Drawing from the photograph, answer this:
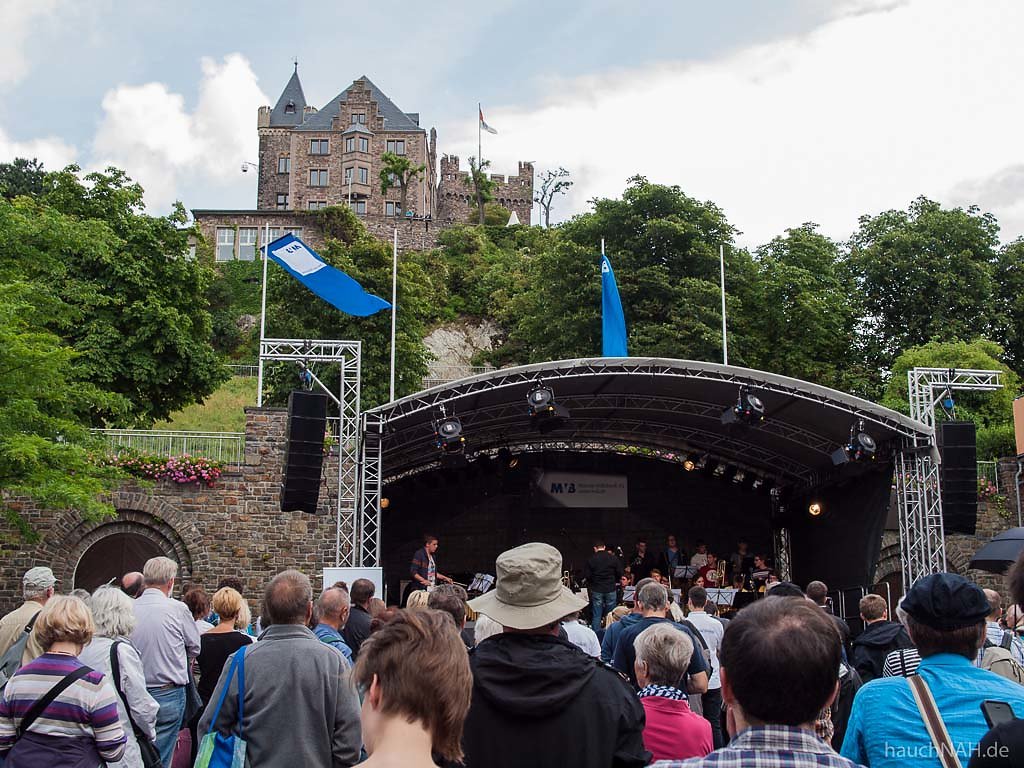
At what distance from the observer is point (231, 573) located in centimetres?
1931

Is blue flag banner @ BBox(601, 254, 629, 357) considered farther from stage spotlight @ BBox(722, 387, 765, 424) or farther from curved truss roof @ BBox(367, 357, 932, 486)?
stage spotlight @ BBox(722, 387, 765, 424)

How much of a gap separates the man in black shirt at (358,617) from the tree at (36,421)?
9631 mm

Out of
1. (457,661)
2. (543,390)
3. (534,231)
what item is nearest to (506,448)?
(543,390)

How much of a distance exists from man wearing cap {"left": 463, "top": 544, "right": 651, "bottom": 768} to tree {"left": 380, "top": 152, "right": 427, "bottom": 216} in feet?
196

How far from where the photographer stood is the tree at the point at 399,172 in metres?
61.8

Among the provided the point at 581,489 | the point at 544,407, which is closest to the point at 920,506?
the point at 544,407

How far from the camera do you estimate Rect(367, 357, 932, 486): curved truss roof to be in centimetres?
1627

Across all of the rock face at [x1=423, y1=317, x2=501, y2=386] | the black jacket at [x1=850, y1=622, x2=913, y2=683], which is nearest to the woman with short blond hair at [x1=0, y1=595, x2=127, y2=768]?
the black jacket at [x1=850, y1=622, x2=913, y2=683]

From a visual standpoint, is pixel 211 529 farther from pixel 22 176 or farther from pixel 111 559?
pixel 22 176

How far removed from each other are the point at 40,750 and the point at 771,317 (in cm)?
3046

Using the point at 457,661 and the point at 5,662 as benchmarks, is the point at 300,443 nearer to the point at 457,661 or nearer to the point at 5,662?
the point at 5,662

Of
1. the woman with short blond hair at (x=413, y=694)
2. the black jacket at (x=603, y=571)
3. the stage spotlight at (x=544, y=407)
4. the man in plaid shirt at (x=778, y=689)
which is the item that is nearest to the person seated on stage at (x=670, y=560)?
the black jacket at (x=603, y=571)

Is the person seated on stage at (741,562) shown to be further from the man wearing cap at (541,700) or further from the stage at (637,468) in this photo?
the man wearing cap at (541,700)

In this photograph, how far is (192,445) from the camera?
19.8m
